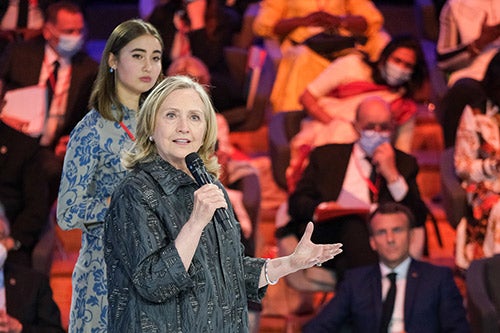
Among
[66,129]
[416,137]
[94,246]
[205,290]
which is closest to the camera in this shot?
[205,290]

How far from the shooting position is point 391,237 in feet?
15.9

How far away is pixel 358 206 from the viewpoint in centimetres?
536

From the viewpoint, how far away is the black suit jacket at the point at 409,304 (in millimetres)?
4598

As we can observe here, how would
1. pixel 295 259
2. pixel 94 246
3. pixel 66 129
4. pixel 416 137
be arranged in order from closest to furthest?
pixel 295 259 → pixel 94 246 → pixel 66 129 → pixel 416 137

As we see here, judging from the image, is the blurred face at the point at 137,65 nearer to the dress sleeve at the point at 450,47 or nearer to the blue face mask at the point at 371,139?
the blue face mask at the point at 371,139

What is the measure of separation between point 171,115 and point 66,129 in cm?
362

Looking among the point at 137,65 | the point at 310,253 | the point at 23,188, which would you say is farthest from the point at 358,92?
the point at 310,253

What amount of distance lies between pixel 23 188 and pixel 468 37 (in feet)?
8.24

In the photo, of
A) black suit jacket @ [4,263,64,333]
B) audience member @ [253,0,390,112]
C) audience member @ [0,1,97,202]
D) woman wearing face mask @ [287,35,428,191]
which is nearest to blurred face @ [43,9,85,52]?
audience member @ [0,1,97,202]

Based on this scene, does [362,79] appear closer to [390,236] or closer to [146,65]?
[390,236]

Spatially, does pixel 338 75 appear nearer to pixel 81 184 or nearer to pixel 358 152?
pixel 358 152

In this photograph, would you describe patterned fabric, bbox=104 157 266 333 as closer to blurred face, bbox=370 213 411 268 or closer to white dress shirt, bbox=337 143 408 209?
blurred face, bbox=370 213 411 268

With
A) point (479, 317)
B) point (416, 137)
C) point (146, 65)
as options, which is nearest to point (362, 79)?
point (416, 137)

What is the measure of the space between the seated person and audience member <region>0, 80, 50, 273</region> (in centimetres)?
110
